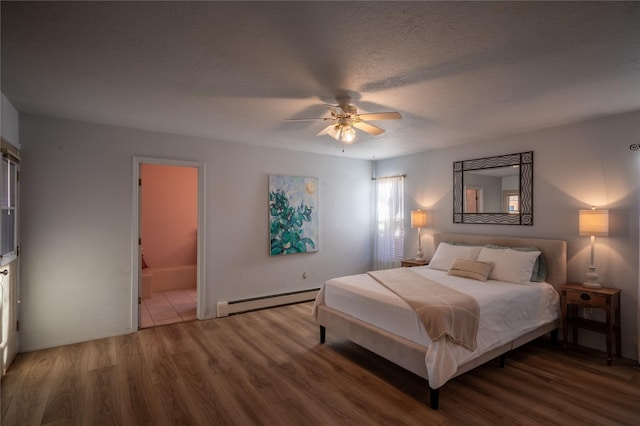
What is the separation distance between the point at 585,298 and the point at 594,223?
2.56 ft

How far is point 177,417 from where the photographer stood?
7.65ft

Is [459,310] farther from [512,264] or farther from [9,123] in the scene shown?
[9,123]

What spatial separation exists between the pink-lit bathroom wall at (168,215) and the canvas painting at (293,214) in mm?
2368

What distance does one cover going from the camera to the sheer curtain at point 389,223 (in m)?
5.79

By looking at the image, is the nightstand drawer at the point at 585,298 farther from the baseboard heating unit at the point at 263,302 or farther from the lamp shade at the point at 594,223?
the baseboard heating unit at the point at 263,302

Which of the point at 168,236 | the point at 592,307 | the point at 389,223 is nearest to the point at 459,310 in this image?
the point at 592,307

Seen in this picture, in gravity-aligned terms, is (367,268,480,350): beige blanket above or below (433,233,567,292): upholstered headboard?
below

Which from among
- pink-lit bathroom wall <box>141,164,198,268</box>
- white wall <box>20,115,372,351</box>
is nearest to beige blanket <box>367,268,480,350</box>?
white wall <box>20,115,372,351</box>

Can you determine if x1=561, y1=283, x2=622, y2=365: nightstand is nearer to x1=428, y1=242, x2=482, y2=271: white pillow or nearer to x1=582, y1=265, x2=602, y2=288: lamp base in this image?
x1=582, y1=265, x2=602, y2=288: lamp base

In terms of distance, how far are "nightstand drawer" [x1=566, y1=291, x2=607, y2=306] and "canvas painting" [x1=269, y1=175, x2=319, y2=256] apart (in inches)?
138

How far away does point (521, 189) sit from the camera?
4.16 metres

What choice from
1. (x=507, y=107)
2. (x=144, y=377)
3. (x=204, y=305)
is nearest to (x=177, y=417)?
(x=144, y=377)

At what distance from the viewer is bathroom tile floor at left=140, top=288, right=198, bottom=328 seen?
4406 millimetres

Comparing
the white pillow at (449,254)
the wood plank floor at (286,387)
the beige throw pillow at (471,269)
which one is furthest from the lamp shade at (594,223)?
the wood plank floor at (286,387)
